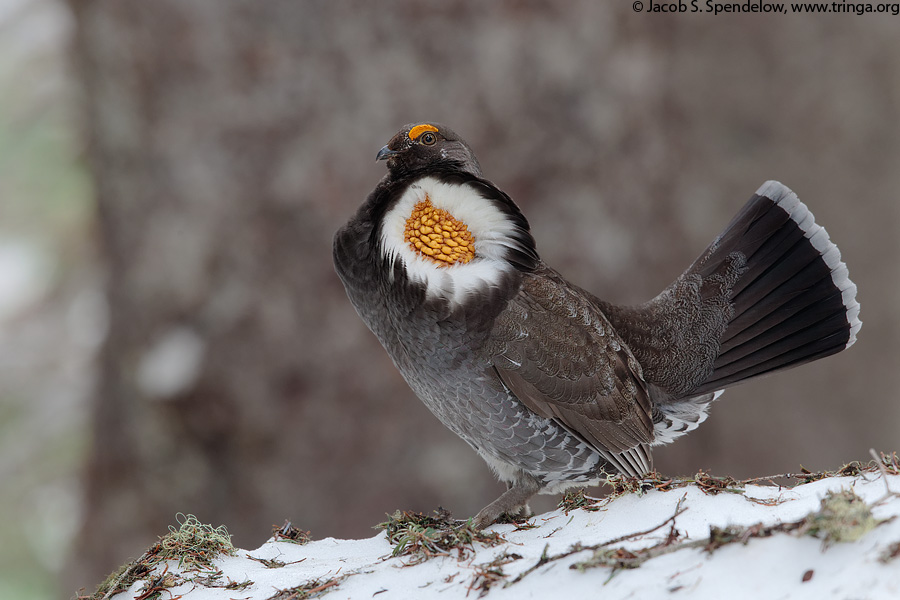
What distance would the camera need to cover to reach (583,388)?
373 centimetres

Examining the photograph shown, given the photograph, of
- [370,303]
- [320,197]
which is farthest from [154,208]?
[370,303]

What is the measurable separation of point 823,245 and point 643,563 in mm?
2508

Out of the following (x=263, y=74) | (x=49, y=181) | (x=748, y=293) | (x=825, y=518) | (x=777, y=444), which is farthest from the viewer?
(x=49, y=181)

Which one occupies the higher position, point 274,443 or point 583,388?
point 274,443

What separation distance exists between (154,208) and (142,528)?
7.54 ft

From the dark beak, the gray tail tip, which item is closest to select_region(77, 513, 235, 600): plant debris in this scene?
the dark beak

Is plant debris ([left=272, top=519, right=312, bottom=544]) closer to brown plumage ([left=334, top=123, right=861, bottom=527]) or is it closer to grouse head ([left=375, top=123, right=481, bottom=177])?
brown plumage ([left=334, top=123, right=861, bottom=527])

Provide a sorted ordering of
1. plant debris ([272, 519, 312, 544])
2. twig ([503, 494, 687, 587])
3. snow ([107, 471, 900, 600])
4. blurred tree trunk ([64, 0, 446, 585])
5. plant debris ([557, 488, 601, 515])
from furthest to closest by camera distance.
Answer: blurred tree trunk ([64, 0, 446, 585]) < plant debris ([272, 519, 312, 544]) < plant debris ([557, 488, 601, 515]) < twig ([503, 494, 687, 587]) < snow ([107, 471, 900, 600])

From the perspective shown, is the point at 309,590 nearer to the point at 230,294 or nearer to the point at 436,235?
the point at 436,235

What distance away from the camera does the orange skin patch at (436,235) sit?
11.4ft

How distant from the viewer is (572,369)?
3711 mm

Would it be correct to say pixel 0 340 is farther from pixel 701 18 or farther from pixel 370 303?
pixel 701 18

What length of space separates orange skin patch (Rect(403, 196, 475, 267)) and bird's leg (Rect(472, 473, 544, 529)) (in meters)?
1.13

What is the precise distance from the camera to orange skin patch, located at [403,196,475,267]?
3486mm
